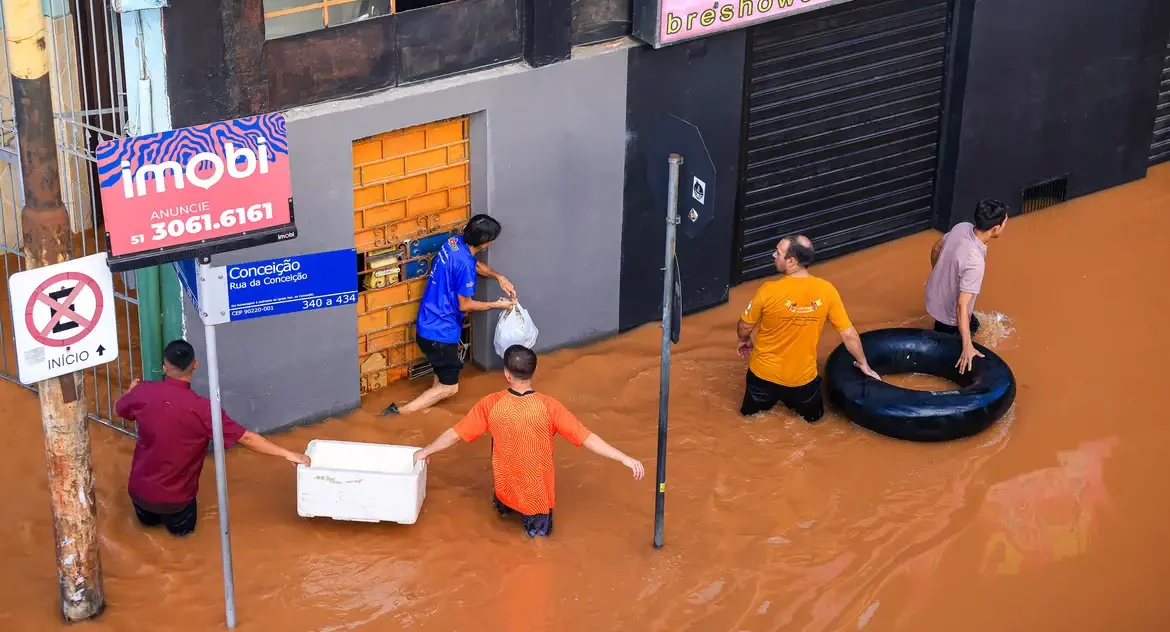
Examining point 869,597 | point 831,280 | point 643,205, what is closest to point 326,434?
point 643,205

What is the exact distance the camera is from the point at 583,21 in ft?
36.5

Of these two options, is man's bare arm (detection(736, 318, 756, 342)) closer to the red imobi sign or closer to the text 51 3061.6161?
the red imobi sign

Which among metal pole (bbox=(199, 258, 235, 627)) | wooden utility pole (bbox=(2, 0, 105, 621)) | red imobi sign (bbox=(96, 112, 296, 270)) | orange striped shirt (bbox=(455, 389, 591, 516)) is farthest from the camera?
orange striped shirt (bbox=(455, 389, 591, 516))

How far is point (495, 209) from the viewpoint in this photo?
36.4 ft

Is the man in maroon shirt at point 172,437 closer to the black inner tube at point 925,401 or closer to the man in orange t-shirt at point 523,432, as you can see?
the man in orange t-shirt at point 523,432

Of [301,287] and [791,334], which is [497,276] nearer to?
[791,334]

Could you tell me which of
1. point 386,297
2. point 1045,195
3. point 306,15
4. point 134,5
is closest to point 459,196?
point 386,297

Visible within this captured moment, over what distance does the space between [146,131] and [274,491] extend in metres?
2.48

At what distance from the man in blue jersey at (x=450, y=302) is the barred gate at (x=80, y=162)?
1.98 meters

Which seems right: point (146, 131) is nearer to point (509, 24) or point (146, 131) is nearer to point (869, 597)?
point (509, 24)

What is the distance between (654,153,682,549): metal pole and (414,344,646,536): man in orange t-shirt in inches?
13.8

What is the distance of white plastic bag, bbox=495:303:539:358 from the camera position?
439 inches

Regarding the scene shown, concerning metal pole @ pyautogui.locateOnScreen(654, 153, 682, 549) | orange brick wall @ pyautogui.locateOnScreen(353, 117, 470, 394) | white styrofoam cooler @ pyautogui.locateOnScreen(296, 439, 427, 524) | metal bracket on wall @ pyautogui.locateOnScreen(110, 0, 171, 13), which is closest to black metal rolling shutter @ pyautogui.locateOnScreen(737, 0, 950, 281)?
orange brick wall @ pyautogui.locateOnScreen(353, 117, 470, 394)

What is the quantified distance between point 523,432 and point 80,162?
4.98 meters
